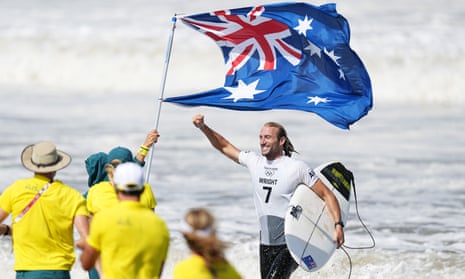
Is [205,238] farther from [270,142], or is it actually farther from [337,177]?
[337,177]

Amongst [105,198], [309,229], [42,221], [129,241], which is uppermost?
[129,241]

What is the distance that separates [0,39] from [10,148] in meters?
21.2

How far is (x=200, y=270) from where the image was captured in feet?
17.2

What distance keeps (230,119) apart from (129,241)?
63.8 ft

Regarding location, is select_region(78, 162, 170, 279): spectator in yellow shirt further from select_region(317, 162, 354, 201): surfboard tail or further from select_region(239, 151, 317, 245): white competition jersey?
select_region(317, 162, 354, 201): surfboard tail

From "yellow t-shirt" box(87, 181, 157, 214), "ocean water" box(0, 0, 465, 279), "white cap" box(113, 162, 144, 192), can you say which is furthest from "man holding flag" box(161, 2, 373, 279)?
"white cap" box(113, 162, 144, 192)

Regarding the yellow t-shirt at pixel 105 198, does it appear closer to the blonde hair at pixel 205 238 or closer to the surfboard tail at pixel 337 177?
the blonde hair at pixel 205 238

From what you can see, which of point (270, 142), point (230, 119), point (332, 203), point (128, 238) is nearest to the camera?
point (128, 238)

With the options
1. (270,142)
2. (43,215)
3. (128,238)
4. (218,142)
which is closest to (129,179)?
(128,238)

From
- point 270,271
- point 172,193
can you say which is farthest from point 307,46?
point 172,193

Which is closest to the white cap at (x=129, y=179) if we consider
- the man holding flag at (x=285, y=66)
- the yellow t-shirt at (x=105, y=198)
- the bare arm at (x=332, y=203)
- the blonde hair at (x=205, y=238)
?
the blonde hair at (x=205, y=238)

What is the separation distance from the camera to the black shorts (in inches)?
330

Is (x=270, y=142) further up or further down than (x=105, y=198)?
further up

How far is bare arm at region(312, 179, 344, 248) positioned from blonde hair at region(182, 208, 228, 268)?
117 inches
